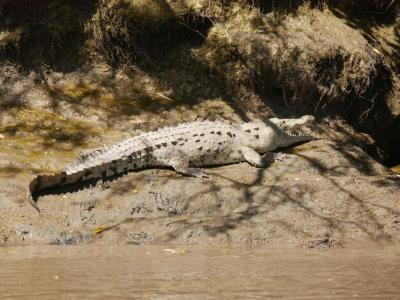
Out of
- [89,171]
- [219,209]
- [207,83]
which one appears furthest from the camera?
[207,83]

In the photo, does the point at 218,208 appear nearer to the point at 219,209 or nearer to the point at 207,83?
the point at 219,209

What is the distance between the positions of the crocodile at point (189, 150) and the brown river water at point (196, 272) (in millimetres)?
1828

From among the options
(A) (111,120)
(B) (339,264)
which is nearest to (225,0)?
(A) (111,120)

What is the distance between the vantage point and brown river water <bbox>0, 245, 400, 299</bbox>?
4574 mm

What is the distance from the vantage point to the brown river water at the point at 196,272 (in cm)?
457

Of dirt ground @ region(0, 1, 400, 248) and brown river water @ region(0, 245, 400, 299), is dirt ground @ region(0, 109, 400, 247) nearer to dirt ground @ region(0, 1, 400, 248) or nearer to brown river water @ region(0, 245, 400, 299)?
dirt ground @ region(0, 1, 400, 248)

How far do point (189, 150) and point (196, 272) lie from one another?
13.6 ft

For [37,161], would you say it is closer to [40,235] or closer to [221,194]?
[40,235]

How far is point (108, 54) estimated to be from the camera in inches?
433

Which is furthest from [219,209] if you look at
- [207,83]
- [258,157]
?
[207,83]

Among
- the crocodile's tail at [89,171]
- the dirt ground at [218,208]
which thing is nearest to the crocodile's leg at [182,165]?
the dirt ground at [218,208]

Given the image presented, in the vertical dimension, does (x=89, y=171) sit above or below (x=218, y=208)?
below

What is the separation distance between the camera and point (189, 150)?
30.6 feet

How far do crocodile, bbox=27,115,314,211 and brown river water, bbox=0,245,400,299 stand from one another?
1.83m
